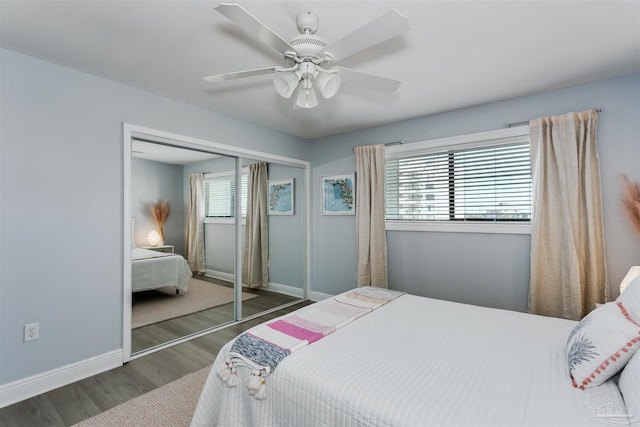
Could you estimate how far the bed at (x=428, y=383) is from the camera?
1077 millimetres

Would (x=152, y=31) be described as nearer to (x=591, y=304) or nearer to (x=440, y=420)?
(x=440, y=420)

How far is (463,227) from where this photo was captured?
10.6 ft

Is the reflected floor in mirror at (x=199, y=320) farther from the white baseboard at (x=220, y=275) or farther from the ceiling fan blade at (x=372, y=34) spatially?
the ceiling fan blade at (x=372, y=34)

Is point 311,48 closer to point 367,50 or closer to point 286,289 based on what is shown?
point 367,50

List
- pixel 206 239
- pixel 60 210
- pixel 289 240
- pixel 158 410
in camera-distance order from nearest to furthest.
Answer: pixel 158 410 < pixel 60 210 < pixel 206 239 < pixel 289 240

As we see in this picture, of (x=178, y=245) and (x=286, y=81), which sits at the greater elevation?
(x=286, y=81)

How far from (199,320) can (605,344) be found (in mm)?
3387

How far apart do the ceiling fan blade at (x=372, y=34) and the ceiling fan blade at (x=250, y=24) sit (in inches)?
9.7

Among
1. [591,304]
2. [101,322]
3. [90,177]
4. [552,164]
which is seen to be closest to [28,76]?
[90,177]

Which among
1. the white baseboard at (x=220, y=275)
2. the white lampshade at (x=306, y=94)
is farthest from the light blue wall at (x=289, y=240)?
the white lampshade at (x=306, y=94)

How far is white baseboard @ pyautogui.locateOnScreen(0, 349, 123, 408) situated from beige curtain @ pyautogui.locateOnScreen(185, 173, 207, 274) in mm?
1046

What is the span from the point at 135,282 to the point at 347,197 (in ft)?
8.69

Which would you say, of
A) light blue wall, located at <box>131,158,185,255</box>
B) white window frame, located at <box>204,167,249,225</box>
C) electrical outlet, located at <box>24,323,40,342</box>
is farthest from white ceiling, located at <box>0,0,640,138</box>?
electrical outlet, located at <box>24,323,40,342</box>

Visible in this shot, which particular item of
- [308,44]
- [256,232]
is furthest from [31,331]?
[308,44]
